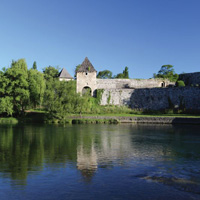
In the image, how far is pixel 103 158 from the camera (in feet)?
44.5

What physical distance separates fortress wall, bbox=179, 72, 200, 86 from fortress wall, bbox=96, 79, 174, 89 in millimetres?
4200

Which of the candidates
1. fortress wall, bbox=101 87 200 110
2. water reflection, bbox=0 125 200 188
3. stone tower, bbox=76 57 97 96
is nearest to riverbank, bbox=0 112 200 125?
fortress wall, bbox=101 87 200 110

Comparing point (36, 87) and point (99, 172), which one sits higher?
point (36, 87)

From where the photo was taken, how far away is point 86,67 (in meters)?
52.1

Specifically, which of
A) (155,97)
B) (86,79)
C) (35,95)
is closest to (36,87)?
(35,95)

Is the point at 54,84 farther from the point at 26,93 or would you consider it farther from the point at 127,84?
the point at 127,84

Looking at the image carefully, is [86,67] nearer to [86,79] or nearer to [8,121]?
[86,79]

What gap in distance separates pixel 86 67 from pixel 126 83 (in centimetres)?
918

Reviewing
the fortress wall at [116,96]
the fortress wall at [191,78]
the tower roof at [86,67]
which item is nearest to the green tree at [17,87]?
the tower roof at [86,67]

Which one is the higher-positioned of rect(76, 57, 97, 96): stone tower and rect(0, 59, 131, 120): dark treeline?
rect(76, 57, 97, 96): stone tower

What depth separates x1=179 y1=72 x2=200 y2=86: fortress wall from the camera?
5402cm

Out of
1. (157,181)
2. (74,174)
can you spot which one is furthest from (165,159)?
(74,174)

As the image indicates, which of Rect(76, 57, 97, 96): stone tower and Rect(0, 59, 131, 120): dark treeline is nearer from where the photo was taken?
Rect(0, 59, 131, 120): dark treeline

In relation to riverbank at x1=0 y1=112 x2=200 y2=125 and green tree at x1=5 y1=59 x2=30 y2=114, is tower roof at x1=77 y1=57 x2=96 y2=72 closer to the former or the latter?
green tree at x1=5 y1=59 x2=30 y2=114
